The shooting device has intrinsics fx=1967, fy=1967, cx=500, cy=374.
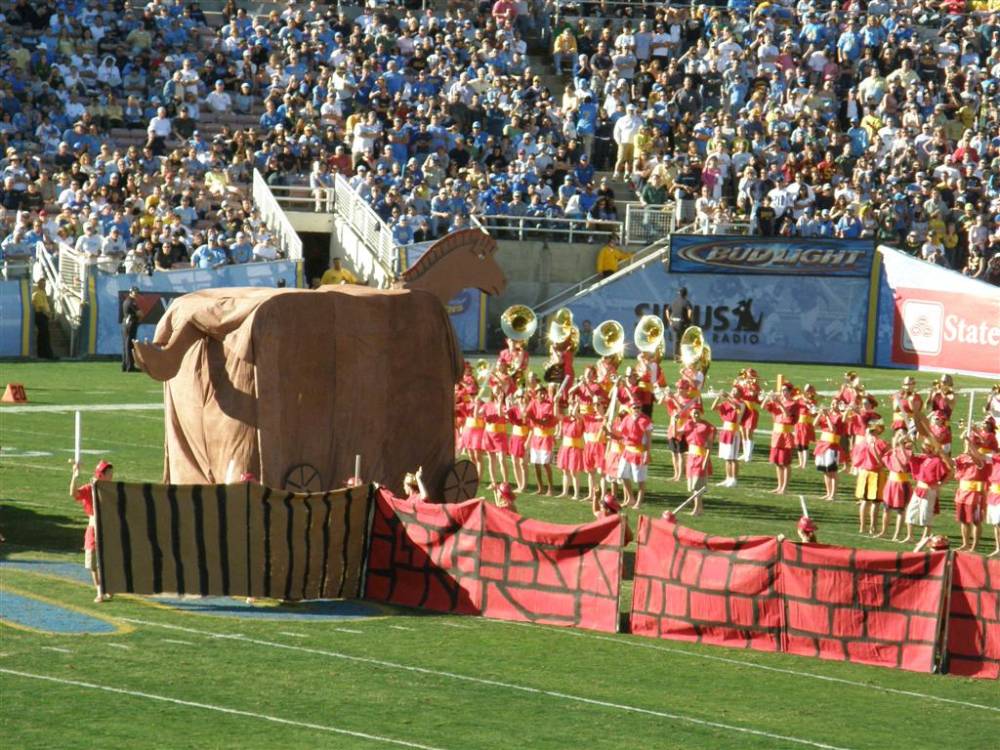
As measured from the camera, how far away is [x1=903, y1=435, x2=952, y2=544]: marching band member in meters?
19.1

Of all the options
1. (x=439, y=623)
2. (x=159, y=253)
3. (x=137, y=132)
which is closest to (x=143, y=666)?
(x=439, y=623)

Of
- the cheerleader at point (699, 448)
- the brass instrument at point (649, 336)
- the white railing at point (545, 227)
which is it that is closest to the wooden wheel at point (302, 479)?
the cheerleader at point (699, 448)

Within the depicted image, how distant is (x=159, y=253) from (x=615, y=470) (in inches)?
608

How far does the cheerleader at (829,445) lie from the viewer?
22.7 meters

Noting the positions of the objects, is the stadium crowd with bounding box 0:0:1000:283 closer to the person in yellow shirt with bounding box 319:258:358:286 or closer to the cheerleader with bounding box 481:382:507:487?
the person in yellow shirt with bounding box 319:258:358:286

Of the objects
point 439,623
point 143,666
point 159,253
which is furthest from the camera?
point 159,253

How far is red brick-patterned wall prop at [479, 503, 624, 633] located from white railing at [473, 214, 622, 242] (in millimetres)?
22131

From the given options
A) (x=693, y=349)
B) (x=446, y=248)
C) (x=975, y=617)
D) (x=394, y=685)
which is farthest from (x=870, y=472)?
(x=394, y=685)

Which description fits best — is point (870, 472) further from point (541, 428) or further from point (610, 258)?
point (610, 258)

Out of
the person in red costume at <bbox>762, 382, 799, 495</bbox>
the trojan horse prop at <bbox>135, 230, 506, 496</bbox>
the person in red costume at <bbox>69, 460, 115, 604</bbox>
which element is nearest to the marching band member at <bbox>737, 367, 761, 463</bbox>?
the person in red costume at <bbox>762, 382, 799, 495</bbox>

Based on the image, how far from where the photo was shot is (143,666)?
13297 mm

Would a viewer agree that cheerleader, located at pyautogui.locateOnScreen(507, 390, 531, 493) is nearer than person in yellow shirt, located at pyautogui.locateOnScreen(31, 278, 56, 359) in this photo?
Yes

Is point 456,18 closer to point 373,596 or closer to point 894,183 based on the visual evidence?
point 894,183

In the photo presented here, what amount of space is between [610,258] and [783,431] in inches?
596
